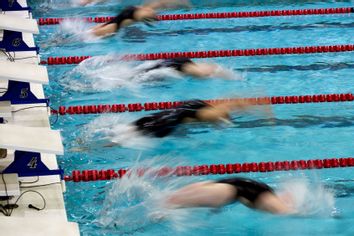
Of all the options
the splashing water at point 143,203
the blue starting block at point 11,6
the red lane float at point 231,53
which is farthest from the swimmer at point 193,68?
the blue starting block at point 11,6

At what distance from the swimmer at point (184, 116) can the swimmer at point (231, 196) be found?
976 mm

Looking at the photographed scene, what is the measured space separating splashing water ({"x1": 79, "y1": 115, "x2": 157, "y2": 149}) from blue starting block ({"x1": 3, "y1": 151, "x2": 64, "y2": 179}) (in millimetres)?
862

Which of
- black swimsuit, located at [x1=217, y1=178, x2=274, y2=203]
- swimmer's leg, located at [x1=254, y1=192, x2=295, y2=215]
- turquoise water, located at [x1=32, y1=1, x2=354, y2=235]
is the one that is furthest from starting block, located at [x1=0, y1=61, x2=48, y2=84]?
swimmer's leg, located at [x1=254, y1=192, x2=295, y2=215]

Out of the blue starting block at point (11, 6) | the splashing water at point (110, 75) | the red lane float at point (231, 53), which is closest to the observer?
the splashing water at point (110, 75)

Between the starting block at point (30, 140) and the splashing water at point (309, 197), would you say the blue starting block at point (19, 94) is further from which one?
the splashing water at point (309, 197)

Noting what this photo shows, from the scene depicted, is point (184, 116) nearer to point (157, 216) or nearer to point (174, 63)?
point (174, 63)

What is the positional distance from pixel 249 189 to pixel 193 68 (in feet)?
6.87

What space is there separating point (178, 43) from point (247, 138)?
218 cm

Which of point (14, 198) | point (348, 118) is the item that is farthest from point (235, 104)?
point (14, 198)

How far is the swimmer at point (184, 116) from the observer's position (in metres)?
5.19

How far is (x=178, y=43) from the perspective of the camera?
718cm

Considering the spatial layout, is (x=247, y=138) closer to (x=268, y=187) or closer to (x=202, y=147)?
(x=202, y=147)

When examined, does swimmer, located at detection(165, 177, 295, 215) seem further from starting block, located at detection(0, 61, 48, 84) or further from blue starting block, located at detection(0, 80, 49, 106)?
blue starting block, located at detection(0, 80, 49, 106)

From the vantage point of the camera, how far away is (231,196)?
168 inches
